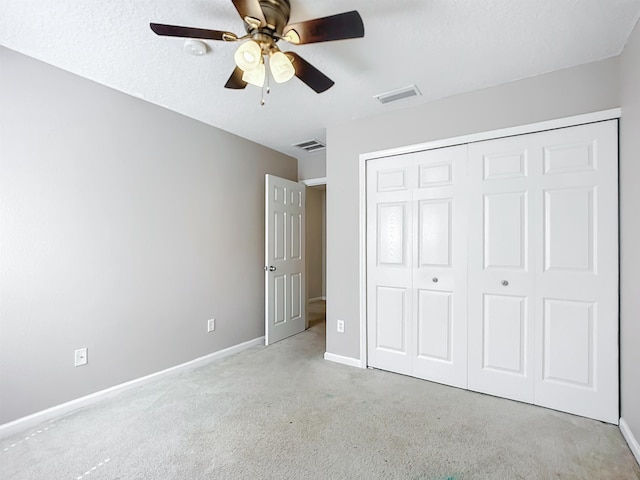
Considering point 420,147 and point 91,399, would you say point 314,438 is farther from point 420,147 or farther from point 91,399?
point 420,147

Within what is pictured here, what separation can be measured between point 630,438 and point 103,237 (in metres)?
3.72

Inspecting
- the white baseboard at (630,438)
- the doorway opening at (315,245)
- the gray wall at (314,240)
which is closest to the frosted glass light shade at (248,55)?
the white baseboard at (630,438)

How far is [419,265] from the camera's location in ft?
9.19

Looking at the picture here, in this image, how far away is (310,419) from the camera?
2.17m

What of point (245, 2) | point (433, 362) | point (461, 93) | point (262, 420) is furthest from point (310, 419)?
point (461, 93)

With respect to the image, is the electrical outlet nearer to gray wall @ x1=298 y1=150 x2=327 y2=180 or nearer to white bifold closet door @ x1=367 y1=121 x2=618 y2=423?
white bifold closet door @ x1=367 y1=121 x2=618 y2=423

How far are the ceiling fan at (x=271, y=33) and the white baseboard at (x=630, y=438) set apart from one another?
2617 mm

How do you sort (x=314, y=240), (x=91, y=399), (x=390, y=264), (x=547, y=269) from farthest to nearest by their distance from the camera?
1. (x=314, y=240)
2. (x=390, y=264)
3. (x=91, y=399)
4. (x=547, y=269)

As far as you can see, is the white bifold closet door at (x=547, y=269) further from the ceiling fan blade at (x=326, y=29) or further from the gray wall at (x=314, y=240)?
the gray wall at (x=314, y=240)

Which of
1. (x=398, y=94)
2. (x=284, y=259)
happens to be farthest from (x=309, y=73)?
(x=284, y=259)

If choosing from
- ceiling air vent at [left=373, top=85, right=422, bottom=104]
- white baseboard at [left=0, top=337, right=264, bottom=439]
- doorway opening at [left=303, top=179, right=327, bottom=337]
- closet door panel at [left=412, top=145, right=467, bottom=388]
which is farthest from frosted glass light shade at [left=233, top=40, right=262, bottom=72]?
doorway opening at [left=303, top=179, right=327, bottom=337]

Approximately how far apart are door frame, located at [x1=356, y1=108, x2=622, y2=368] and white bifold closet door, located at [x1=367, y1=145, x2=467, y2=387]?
48mm

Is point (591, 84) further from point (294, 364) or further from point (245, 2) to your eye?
point (294, 364)

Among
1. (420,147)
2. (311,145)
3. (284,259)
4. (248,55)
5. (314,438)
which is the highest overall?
(311,145)
